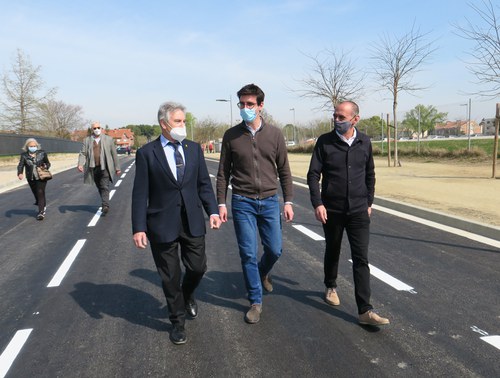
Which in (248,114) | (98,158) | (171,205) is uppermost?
(248,114)

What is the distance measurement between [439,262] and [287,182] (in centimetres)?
248

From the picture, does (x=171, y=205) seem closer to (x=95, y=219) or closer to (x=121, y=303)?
(x=121, y=303)

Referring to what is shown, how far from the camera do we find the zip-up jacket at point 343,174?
3600mm

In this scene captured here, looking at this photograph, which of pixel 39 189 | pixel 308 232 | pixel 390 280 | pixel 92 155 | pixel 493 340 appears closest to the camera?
pixel 493 340

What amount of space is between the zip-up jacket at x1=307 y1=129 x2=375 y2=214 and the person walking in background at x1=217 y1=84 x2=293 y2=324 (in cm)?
34

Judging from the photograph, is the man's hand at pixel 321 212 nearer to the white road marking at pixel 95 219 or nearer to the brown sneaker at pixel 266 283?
the brown sneaker at pixel 266 283

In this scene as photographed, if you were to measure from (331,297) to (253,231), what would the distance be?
0.99 meters

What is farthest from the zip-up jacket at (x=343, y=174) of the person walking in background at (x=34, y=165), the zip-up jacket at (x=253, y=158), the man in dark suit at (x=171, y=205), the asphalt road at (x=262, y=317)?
the person walking in background at (x=34, y=165)

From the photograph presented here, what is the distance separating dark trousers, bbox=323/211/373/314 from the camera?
346 cm

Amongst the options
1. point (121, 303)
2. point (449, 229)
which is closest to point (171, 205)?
point (121, 303)

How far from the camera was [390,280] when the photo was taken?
4.48 m

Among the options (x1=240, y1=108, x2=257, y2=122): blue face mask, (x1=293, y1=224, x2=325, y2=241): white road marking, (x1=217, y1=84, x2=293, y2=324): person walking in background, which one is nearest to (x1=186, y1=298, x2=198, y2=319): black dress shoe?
(x1=217, y1=84, x2=293, y2=324): person walking in background

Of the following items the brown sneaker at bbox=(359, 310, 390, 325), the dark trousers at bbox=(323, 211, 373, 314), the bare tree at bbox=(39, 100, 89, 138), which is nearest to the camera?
the brown sneaker at bbox=(359, 310, 390, 325)

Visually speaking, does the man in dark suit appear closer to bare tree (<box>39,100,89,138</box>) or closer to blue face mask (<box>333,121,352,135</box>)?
blue face mask (<box>333,121,352,135</box>)
